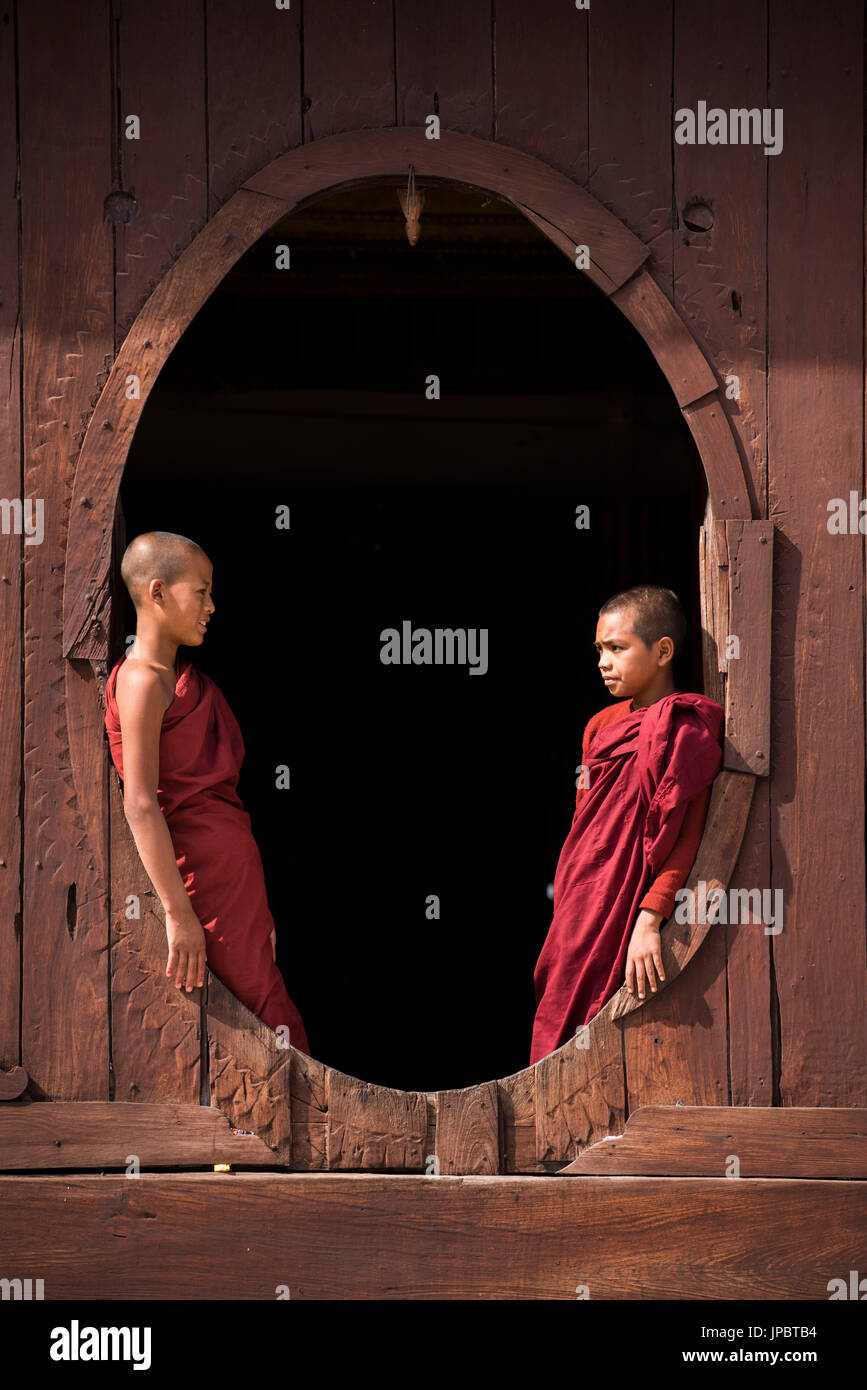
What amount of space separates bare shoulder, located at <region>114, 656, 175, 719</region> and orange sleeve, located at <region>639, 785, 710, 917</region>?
1.35m

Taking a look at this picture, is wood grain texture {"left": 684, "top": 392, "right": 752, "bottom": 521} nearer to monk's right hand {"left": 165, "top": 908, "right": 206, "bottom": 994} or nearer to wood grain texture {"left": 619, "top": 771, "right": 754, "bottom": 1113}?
wood grain texture {"left": 619, "top": 771, "right": 754, "bottom": 1113}

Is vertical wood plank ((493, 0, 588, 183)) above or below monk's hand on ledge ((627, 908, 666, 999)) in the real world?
above

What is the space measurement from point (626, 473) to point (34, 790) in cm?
390

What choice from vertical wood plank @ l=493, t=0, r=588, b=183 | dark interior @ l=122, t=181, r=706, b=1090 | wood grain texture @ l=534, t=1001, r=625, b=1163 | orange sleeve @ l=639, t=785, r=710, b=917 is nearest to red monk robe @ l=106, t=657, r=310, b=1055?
wood grain texture @ l=534, t=1001, r=625, b=1163

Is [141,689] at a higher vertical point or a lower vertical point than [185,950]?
higher

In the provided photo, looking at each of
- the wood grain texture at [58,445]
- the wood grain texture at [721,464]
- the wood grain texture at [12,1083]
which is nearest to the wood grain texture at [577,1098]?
the wood grain texture at [58,445]

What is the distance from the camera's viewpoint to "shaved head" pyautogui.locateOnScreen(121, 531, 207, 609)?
393 centimetres

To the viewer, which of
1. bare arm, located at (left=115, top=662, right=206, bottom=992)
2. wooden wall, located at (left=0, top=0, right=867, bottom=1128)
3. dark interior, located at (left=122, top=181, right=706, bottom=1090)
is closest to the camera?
bare arm, located at (left=115, top=662, right=206, bottom=992)

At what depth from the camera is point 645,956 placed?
3.87 meters

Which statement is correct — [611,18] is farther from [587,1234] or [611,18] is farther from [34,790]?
[587,1234]

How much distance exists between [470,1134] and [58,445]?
2074mm

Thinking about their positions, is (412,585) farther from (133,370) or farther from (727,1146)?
(727,1146)

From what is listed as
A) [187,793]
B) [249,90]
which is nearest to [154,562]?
[187,793]

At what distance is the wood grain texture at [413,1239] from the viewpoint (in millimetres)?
3801
